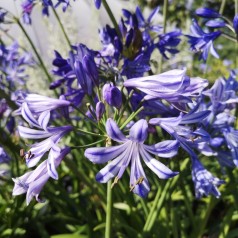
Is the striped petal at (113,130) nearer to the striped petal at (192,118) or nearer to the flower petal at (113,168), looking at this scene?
the flower petal at (113,168)

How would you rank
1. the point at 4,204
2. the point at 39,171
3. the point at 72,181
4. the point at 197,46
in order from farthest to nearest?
the point at 72,181
the point at 4,204
the point at 197,46
the point at 39,171

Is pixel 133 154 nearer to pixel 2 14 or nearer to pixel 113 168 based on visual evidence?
pixel 113 168

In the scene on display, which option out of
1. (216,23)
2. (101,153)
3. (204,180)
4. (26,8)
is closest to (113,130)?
(101,153)

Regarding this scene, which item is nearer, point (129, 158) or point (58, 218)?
point (129, 158)

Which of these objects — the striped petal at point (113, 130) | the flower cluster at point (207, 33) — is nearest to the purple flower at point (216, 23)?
the flower cluster at point (207, 33)

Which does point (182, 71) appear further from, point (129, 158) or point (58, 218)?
point (58, 218)

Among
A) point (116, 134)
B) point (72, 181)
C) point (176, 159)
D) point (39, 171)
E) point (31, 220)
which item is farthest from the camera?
point (72, 181)

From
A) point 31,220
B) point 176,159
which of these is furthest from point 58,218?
point 176,159
